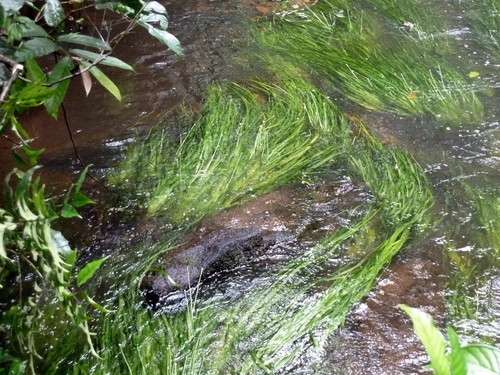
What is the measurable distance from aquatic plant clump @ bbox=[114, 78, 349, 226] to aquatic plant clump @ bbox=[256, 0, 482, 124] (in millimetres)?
350

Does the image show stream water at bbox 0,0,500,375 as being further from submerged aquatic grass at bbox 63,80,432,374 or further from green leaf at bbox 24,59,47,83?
green leaf at bbox 24,59,47,83

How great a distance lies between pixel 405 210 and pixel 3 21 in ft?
6.33

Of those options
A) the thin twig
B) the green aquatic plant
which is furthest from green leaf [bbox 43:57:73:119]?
the green aquatic plant

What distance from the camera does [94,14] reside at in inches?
158

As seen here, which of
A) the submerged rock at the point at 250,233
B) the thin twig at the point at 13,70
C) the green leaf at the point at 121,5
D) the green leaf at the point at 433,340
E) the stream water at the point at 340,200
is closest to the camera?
the green leaf at the point at 433,340

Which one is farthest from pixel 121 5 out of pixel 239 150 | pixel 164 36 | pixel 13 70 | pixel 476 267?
pixel 476 267

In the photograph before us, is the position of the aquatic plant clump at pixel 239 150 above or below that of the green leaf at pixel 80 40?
below

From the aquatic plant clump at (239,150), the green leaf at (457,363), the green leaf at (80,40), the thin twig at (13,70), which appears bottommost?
the aquatic plant clump at (239,150)

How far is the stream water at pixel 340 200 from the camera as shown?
2.05 meters

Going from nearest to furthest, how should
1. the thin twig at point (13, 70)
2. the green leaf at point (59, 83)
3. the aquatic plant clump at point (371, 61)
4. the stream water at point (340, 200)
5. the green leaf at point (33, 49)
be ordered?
the thin twig at point (13, 70)
the green leaf at point (33, 49)
the green leaf at point (59, 83)
the stream water at point (340, 200)
the aquatic plant clump at point (371, 61)

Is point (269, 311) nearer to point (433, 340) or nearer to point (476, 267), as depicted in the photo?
point (476, 267)

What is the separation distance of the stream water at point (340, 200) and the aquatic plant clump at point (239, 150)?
11 cm

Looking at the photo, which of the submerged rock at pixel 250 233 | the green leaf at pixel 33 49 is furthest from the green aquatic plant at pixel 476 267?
the green leaf at pixel 33 49

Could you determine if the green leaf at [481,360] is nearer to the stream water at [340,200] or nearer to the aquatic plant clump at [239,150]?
the stream water at [340,200]
